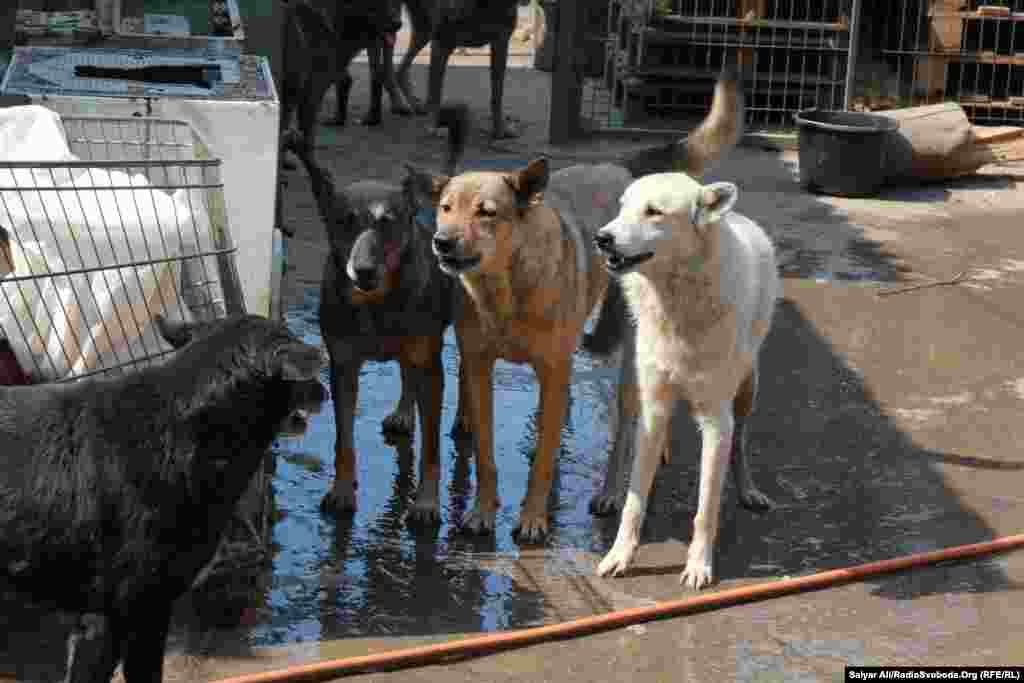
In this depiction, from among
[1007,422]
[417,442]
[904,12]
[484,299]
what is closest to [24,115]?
[484,299]

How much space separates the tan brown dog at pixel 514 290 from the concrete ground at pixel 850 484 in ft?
1.29

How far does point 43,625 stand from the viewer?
4742 mm

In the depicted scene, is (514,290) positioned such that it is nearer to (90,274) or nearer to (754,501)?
(754,501)

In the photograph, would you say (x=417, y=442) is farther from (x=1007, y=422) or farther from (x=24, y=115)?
(x=1007, y=422)

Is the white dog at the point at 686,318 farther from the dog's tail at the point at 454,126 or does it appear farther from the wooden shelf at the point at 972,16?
the wooden shelf at the point at 972,16

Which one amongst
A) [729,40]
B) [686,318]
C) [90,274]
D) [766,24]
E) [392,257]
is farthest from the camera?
[729,40]

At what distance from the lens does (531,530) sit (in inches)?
222

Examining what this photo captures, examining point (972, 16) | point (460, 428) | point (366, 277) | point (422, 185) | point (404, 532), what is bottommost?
point (404, 532)

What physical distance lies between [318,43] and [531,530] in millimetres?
6779

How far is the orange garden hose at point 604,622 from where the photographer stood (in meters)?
4.48

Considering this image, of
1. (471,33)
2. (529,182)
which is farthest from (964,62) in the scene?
(529,182)

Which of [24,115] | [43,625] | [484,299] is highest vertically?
[24,115]

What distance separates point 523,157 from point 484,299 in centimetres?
708

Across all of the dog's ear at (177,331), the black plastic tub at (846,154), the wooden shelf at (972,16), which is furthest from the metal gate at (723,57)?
the dog's ear at (177,331)
